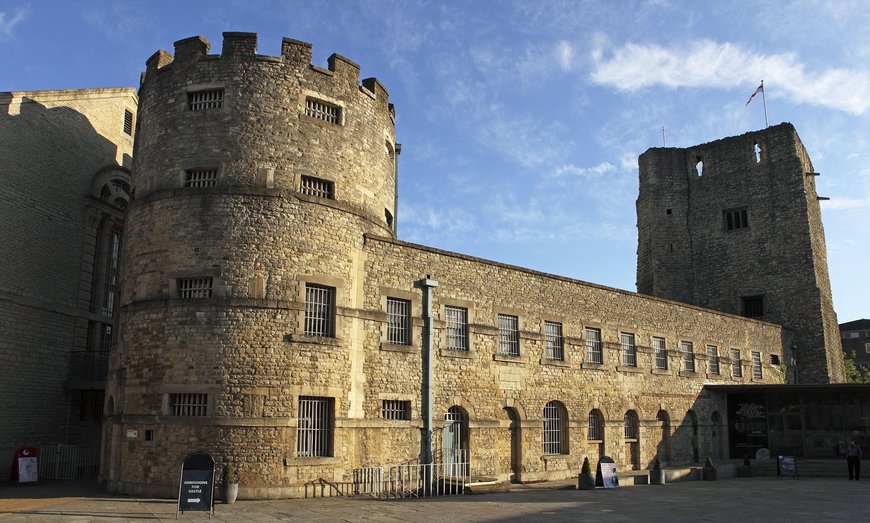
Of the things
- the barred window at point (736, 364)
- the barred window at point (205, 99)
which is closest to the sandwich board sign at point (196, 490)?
the barred window at point (205, 99)

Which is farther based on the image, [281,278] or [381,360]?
[381,360]

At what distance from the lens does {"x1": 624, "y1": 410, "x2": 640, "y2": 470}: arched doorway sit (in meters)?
26.5

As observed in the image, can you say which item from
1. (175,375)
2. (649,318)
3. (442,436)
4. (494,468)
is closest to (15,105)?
(175,375)

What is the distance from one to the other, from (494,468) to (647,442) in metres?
8.86

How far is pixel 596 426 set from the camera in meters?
25.3

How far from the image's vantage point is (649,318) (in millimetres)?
28359

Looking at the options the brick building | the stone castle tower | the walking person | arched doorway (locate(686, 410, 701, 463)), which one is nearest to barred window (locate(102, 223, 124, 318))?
the brick building

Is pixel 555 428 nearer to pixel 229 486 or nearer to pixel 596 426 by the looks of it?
pixel 596 426

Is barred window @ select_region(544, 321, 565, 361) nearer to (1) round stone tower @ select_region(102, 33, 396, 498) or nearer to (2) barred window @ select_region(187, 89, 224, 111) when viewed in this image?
(1) round stone tower @ select_region(102, 33, 396, 498)

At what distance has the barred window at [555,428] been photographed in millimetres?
23422

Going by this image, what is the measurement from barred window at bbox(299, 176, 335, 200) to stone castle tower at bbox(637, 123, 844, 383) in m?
28.6

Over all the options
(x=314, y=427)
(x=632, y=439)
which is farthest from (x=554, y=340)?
(x=314, y=427)

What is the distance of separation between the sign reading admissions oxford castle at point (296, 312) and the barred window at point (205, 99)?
0.06 m

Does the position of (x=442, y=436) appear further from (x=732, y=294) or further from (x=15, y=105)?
(x=732, y=294)
